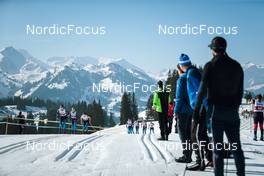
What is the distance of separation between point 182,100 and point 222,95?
2061 mm

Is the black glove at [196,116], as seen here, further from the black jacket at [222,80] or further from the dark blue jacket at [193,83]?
the dark blue jacket at [193,83]

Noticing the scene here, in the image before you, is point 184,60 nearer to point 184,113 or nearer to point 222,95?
point 184,113

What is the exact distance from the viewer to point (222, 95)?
5.16 meters

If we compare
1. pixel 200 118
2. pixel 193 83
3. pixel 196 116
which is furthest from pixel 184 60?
pixel 196 116

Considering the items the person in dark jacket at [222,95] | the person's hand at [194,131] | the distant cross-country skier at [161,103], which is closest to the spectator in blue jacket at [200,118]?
the person's hand at [194,131]

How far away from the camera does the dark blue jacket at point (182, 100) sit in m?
7.16

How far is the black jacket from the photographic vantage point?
16.8ft

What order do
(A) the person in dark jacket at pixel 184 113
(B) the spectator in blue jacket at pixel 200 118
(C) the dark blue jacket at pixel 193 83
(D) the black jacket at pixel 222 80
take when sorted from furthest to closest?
1. (A) the person in dark jacket at pixel 184 113
2. (C) the dark blue jacket at pixel 193 83
3. (B) the spectator in blue jacket at pixel 200 118
4. (D) the black jacket at pixel 222 80

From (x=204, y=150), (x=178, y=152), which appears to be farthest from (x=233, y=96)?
(x=178, y=152)

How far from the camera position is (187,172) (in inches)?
252

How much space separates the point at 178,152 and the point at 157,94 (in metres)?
2.88

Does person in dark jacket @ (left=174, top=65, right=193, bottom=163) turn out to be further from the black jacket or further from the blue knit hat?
the black jacket

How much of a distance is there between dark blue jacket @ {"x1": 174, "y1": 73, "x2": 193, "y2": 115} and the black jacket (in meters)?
1.92

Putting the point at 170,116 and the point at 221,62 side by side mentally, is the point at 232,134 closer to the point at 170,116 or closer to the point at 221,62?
the point at 221,62
